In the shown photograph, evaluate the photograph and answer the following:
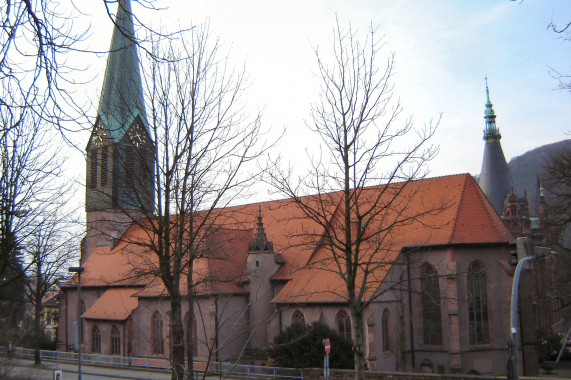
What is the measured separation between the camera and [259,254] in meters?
35.7

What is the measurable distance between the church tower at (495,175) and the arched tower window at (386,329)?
113 ft

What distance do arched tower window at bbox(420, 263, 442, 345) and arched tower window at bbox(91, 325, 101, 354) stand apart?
2309cm

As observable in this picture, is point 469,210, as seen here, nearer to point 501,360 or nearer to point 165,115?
point 501,360

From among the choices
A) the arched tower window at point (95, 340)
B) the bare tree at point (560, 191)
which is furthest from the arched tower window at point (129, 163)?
the arched tower window at point (95, 340)

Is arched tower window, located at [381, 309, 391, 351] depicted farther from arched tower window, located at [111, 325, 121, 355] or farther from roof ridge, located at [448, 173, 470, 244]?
arched tower window, located at [111, 325, 121, 355]

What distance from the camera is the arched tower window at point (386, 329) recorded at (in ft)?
101

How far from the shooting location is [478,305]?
1253 inches

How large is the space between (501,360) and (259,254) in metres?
14.7

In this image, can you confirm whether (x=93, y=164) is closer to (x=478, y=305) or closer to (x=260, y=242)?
(x=260, y=242)

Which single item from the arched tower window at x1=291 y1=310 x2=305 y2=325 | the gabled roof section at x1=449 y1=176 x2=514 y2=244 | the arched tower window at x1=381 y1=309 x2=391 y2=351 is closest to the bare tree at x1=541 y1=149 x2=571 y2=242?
the gabled roof section at x1=449 y1=176 x2=514 y2=244

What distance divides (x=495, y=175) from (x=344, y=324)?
37.9 meters

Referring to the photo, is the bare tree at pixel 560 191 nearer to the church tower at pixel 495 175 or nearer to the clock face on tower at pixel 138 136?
the clock face on tower at pixel 138 136

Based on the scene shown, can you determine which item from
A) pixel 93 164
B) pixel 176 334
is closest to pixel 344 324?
pixel 176 334

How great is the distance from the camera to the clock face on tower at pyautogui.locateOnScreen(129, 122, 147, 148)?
13.3 metres
